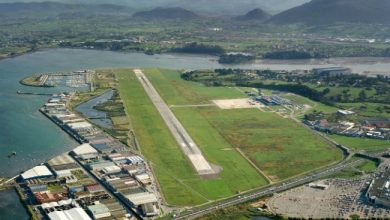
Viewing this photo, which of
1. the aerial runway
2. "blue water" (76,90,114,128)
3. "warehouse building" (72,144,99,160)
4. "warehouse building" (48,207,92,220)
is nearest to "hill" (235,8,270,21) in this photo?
the aerial runway

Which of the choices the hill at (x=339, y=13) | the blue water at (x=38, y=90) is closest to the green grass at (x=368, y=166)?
the blue water at (x=38, y=90)

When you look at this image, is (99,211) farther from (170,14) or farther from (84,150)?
(170,14)

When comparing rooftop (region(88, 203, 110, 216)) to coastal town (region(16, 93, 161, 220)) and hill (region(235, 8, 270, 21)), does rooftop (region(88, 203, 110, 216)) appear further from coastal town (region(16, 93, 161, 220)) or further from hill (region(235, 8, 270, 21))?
hill (region(235, 8, 270, 21))

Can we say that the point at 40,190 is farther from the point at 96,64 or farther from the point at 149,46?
the point at 149,46

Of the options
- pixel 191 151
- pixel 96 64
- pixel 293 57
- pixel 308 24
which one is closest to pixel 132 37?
pixel 96 64

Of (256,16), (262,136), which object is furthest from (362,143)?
(256,16)

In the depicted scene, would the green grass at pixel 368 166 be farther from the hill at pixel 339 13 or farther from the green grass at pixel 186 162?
the hill at pixel 339 13
